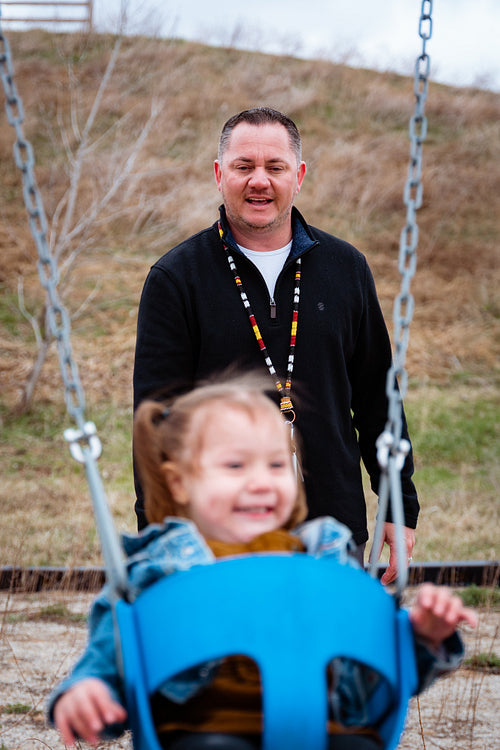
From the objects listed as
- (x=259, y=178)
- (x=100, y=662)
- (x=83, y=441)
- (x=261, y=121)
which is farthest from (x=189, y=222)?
(x=100, y=662)

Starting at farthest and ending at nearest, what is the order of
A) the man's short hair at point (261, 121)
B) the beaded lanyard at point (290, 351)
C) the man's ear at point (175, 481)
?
the man's short hair at point (261, 121)
the beaded lanyard at point (290, 351)
the man's ear at point (175, 481)

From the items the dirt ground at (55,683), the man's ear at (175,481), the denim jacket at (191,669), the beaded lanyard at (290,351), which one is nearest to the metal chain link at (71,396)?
the denim jacket at (191,669)

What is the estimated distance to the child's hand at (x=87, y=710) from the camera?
1.43 meters

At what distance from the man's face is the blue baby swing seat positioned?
63.9 inches

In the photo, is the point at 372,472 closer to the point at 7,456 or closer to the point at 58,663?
the point at 58,663

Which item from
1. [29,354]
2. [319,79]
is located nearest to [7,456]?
[29,354]

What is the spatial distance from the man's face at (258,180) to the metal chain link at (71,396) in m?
0.97

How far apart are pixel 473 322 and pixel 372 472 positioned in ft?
34.2

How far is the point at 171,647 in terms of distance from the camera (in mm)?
1400

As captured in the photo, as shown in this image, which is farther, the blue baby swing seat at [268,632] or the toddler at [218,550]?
the toddler at [218,550]

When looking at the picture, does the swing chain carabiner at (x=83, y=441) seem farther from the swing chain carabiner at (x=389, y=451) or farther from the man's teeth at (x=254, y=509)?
the swing chain carabiner at (x=389, y=451)

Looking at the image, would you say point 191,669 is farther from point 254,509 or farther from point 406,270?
point 406,270

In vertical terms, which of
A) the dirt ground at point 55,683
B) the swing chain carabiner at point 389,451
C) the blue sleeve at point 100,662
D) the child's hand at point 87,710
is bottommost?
the dirt ground at point 55,683

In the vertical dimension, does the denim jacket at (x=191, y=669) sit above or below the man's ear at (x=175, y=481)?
below
